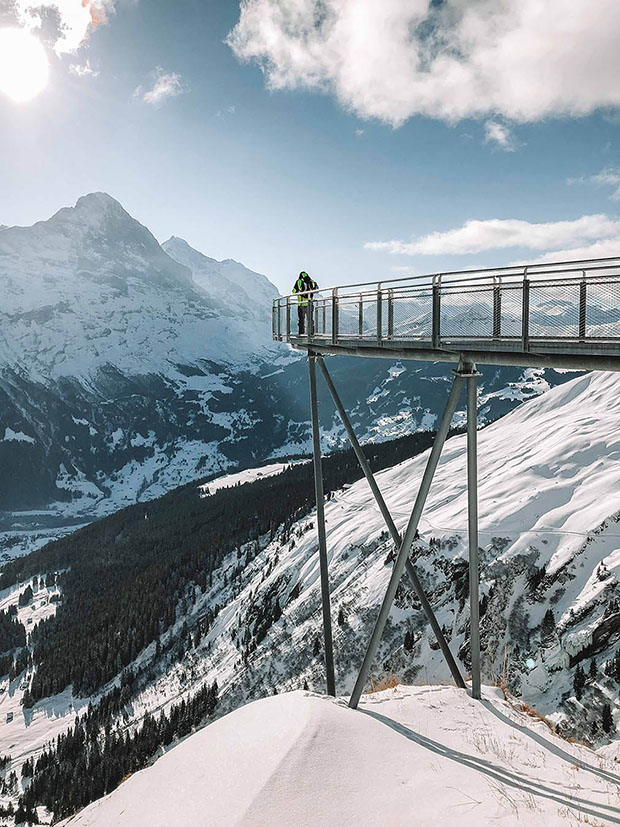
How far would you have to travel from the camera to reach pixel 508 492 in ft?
148

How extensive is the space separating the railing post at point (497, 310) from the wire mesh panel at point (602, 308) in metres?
1.88

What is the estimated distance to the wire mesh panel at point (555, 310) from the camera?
31.8 feet

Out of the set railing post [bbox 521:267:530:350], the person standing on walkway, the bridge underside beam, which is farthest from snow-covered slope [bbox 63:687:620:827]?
the person standing on walkway

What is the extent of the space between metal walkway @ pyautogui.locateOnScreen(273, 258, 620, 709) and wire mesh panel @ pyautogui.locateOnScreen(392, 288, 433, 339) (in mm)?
27

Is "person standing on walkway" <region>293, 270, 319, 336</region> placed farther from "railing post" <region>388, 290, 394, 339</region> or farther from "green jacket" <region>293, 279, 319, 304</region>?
"railing post" <region>388, 290, 394, 339</region>

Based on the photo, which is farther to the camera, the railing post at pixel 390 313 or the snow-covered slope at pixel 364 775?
the railing post at pixel 390 313

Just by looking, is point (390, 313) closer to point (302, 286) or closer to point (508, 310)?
point (508, 310)

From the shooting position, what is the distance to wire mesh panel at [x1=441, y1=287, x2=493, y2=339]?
37.0 feet

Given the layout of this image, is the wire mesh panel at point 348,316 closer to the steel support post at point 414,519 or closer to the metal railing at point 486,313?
the metal railing at point 486,313

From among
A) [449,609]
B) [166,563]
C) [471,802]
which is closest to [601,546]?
[449,609]

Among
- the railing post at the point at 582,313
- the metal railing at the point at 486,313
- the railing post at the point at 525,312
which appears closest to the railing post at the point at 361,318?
the metal railing at the point at 486,313

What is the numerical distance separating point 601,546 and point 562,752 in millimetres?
24289

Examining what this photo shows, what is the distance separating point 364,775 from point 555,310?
9.63m

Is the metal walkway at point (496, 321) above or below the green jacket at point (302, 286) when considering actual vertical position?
below
